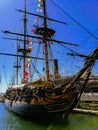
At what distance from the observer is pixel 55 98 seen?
22.6 metres

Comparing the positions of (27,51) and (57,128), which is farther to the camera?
(27,51)

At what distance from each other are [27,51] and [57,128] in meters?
30.2

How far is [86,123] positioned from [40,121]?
4304mm

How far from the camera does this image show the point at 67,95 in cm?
2306

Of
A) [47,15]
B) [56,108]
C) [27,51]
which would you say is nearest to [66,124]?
[56,108]

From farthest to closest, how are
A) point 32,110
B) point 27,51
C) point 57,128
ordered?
point 27,51
point 32,110
point 57,128

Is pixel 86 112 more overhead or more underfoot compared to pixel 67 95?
more underfoot

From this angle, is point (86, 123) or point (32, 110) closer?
point (86, 123)

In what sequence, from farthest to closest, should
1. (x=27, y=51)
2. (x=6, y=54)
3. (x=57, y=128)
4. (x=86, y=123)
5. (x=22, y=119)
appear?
1. (x=27, y=51)
2. (x=6, y=54)
3. (x=22, y=119)
4. (x=86, y=123)
5. (x=57, y=128)

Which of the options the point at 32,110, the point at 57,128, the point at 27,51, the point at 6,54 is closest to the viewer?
the point at 57,128

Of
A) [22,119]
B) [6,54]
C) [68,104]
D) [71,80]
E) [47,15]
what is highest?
[47,15]

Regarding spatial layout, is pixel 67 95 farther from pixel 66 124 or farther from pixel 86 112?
pixel 86 112

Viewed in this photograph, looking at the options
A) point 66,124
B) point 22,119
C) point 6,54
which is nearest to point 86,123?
point 66,124

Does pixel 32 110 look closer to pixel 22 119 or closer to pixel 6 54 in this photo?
pixel 22 119
